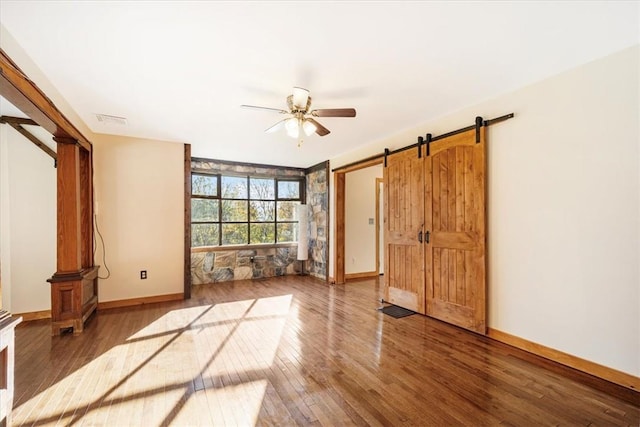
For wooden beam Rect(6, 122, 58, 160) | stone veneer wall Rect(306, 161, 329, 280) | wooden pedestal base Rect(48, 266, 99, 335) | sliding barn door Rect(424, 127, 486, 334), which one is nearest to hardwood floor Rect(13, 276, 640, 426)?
wooden pedestal base Rect(48, 266, 99, 335)

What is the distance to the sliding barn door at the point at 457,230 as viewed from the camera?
3031mm

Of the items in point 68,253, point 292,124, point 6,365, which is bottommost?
point 6,365

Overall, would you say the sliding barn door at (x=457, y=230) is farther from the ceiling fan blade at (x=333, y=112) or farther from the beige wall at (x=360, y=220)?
the beige wall at (x=360, y=220)

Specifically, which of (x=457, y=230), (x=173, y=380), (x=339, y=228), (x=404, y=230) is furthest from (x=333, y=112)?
(x=339, y=228)

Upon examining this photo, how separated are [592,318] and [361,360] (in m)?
1.90

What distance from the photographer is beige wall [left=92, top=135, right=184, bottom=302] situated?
4.16 m

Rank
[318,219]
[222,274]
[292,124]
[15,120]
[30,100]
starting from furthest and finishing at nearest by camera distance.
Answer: [318,219] < [222,274] < [15,120] < [292,124] < [30,100]

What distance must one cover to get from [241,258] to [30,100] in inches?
167

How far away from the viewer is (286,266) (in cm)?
650

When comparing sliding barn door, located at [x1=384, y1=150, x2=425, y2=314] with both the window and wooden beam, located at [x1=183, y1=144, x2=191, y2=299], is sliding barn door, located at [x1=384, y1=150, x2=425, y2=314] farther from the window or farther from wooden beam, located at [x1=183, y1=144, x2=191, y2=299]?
wooden beam, located at [x1=183, y1=144, x2=191, y2=299]

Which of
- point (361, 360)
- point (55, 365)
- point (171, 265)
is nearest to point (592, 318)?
point (361, 360)

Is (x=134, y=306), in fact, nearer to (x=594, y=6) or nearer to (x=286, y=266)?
(x=286, y=266)

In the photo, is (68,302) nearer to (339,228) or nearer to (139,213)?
(139,213)

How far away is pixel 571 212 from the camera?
2402mm
